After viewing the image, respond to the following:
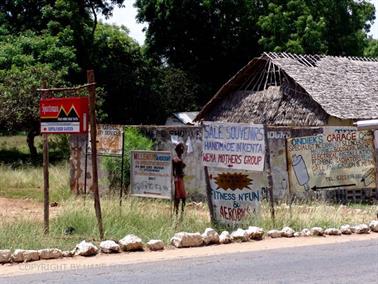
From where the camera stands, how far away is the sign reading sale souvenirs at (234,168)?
1234 cm

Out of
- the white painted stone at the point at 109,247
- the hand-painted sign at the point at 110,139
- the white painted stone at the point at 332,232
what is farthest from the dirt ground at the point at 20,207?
the white painted stone at the point at 332,232

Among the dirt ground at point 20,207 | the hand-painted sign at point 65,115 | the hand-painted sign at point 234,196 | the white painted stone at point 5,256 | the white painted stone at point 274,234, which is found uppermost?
the hand-painted sign at point 65,115

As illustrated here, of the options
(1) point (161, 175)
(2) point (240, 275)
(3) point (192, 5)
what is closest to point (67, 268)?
(2) point (240, 275)

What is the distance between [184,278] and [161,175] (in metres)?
6.61

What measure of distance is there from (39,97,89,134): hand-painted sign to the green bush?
20.9 ft

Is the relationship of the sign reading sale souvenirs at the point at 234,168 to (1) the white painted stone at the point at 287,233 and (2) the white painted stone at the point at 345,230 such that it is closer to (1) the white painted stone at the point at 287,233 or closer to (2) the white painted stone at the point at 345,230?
(1) the white painted stone at the point at 287,233

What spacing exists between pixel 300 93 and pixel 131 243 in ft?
43.5

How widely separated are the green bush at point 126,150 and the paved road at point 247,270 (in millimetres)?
7909

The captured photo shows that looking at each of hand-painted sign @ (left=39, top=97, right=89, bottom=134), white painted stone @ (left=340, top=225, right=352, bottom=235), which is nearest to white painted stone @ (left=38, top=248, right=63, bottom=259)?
hand-painted sign @ (left=39, top=97, right=89, bottom=134)

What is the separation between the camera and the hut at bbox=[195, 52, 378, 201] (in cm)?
2167

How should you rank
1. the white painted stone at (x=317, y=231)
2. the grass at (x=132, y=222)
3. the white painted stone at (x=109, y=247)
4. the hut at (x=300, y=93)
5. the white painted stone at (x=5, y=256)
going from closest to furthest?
the white painted stone at (x=5, y=256) → the white painted stone at (x=109, y=247) → the grass at (x=132, y=222) → the white painted stone at (x=317, y=231) → the hut at (x=300, y=93)

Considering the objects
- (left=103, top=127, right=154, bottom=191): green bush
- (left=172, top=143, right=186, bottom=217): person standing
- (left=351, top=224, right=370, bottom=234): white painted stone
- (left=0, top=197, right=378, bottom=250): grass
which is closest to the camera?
(left=0, top=197, right=378, bottom=250): grass

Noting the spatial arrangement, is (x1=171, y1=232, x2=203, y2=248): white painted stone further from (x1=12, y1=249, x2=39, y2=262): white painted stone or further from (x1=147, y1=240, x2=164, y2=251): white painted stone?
(x1=12, y1=249, x2=39, y2=262): white painted stone

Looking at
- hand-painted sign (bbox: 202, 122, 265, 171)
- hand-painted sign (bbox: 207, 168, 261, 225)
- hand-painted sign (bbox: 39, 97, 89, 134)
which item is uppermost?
hand-painted sign (bbox: 39, 97, 89, 134)
